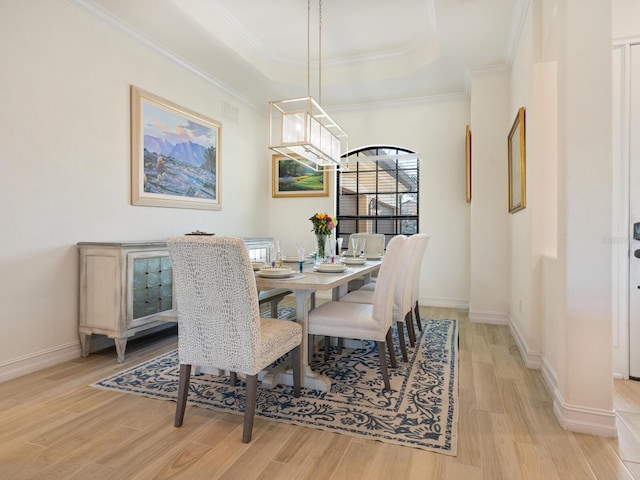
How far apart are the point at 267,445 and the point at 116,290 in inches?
72.5

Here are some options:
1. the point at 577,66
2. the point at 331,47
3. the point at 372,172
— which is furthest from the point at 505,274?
the point at 331,47

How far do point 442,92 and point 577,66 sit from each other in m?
3.21

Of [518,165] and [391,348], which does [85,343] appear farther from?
[518,165]

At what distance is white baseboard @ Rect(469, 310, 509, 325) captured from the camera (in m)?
4.11

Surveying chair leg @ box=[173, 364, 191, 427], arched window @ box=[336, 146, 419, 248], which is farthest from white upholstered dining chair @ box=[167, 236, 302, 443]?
arched window @ box=[336, 146, 419, 248]

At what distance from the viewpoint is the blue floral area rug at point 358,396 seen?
1874 millimetres

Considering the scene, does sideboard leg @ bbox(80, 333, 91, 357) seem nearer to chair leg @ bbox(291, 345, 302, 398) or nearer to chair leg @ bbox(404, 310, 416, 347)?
chair leg @ bbox(291, 345, 302, 398)

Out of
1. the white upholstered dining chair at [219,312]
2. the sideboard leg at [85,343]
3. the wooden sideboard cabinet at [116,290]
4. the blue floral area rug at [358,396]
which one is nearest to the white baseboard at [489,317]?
the blue floral area rug at [358,396]

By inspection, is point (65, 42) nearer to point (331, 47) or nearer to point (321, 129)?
point (321, 129)

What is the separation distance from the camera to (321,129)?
11.0ft

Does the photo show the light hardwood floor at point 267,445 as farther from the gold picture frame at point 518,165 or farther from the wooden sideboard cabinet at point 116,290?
the gold picture frame at point 518,165

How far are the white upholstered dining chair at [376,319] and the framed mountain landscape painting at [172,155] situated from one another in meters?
2.29

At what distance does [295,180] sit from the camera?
5.80m

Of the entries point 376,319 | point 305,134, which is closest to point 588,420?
point 376,319
